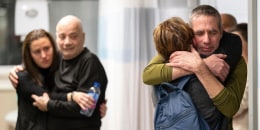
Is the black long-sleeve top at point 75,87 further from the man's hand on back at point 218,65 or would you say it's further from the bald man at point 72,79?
the man's hand on back at point 218,65

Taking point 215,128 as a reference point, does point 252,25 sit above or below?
above

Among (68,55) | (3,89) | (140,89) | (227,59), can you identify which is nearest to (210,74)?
(227,59)

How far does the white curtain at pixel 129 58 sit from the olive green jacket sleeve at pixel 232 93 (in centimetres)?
96

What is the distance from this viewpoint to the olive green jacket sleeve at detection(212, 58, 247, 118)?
1297 mm

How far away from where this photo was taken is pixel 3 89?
246cm

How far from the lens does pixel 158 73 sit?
1.37 m

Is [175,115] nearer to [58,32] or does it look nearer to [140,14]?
[58,32]

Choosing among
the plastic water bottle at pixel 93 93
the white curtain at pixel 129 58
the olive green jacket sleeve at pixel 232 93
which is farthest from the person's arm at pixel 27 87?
the olive green jacket sleeve at pixel 232 93

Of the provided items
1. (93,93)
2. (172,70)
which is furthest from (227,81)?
(93,93)

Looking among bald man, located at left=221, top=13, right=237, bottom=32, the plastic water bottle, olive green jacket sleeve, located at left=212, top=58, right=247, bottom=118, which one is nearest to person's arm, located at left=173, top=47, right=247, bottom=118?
olive green jacket sleeve, located at left=212, top=58, right=247, bottom=118

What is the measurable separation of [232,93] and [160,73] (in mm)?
263

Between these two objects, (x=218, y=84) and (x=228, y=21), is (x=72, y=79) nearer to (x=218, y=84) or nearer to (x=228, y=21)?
(x=218, y=84)

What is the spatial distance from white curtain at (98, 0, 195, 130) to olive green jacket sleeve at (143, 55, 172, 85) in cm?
87

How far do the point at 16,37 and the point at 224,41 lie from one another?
160cm
